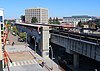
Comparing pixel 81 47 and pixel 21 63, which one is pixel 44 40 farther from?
pixel 81 47

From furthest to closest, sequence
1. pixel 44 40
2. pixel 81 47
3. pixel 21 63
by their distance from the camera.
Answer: pixel 44 40 → pixel 21 63 → pixel 81 47

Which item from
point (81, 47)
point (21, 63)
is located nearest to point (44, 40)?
point (21, 63)

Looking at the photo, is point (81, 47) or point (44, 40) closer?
point (81, 47)

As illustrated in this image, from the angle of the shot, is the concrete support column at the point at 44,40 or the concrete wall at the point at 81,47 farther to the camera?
the concrete support column at the point at 44,40

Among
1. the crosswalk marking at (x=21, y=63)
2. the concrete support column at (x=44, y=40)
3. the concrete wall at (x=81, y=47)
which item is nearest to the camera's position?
the concrete wall at (x=81, y=47)

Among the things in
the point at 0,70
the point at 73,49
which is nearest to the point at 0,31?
the point at 0,70

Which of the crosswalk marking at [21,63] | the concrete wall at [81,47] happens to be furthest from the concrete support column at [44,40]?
the crosswalk marking at [21,63]

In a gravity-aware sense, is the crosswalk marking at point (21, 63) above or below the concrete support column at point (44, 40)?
below

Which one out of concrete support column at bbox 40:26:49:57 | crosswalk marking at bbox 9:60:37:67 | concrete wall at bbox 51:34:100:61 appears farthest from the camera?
→ concrete support column at bbox 40:26:49:57

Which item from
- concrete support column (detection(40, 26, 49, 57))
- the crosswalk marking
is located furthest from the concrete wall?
the crosswalk marking

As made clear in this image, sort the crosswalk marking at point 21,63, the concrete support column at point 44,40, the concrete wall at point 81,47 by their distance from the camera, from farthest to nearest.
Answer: the concrete support column at point 44,40 < the crosswalk marking at point 21,63 < the concrete wall at point 81,47

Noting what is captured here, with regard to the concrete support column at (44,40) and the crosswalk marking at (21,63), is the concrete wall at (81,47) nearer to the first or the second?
the concrete support column at (44,40)

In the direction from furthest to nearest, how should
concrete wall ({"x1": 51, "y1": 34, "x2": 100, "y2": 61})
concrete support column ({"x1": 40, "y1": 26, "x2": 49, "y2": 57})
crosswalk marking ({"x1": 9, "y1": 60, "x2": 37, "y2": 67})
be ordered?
1. concrete support column ({"x1": 40, "y1": 26, "x2": 49, "y2": 57})
2. crosswalk marking ({"x1": 9, "y1": 60, "x2": 37, "y2": 67})
3. concrete wall ({"x1": 51, "y1": 34, "x2": 100, "y2": 61})

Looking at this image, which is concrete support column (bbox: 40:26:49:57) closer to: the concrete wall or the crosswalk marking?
the concrete wall
